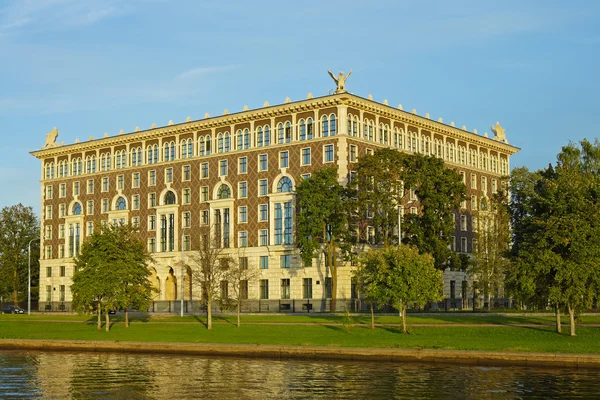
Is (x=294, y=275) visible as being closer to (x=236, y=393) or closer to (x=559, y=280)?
(x=559, y=280)

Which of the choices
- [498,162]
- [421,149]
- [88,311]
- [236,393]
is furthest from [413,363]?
[498,162]

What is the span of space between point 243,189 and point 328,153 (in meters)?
12.6

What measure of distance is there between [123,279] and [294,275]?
33539 millimetres

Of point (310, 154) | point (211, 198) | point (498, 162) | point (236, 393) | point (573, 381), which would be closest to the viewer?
point (236, 393)

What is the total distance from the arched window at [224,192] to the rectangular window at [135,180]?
45.2 feet

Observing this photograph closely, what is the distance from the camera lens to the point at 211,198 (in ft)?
321

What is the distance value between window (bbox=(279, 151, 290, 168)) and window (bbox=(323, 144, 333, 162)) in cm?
505

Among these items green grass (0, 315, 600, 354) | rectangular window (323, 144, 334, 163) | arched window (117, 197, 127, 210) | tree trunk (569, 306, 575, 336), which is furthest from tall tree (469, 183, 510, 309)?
arched window (117, 197, 127, 210)

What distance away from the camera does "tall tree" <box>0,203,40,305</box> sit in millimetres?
121500

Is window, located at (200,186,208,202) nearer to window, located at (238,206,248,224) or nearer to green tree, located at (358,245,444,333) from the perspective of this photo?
window, located at (238,206,248,224)

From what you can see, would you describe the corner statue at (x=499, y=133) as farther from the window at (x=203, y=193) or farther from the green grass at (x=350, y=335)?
the green grass at (x=350, y=335)

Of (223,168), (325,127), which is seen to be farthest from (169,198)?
(325,127)

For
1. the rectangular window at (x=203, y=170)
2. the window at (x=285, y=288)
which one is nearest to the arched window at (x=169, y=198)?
the rectangular window at (x=203, y=170)

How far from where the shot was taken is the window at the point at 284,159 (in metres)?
91.1
